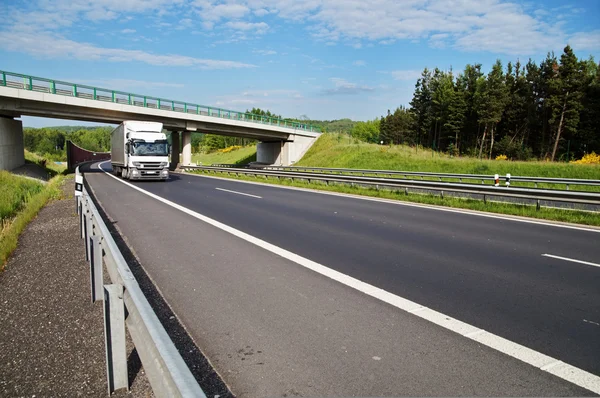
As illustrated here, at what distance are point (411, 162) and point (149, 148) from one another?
80.5 feet

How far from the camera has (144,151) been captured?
2594 centimetres

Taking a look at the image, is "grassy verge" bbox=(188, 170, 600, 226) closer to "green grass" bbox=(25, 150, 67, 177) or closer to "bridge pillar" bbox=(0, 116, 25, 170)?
"bridge pillar" bbox=(0, 116, 25, 170)

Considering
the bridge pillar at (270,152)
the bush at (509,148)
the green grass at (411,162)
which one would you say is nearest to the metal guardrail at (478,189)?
the green grass at (411,162)

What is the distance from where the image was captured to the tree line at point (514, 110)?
49.7 meters

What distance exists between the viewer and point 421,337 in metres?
3.92

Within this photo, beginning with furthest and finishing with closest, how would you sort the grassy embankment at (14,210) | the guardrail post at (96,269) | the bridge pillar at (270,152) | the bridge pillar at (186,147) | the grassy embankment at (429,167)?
the bridge pillar at (270,152)
the bridge pillar at (186,147)
the grassy embankment at (429,167)
the grassy embankment at (14,210)
the guardrail post at (96,269)

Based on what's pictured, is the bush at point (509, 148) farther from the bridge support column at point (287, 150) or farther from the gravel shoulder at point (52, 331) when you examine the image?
the gravel shoulder at point (52, 331)

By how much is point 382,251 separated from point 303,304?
3.00 m

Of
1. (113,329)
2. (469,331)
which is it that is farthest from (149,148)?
(469,331)

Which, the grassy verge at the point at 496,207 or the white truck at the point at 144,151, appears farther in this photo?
the white truck at the point at 144,151

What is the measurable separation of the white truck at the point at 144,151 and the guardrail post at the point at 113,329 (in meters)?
24.0

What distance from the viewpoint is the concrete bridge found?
98.8 ft

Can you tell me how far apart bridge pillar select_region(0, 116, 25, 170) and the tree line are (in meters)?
45.6

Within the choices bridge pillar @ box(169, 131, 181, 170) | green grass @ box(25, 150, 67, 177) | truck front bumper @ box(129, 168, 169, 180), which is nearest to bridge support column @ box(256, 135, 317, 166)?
bridge pillar @ box(169, 131, 181, 170)
